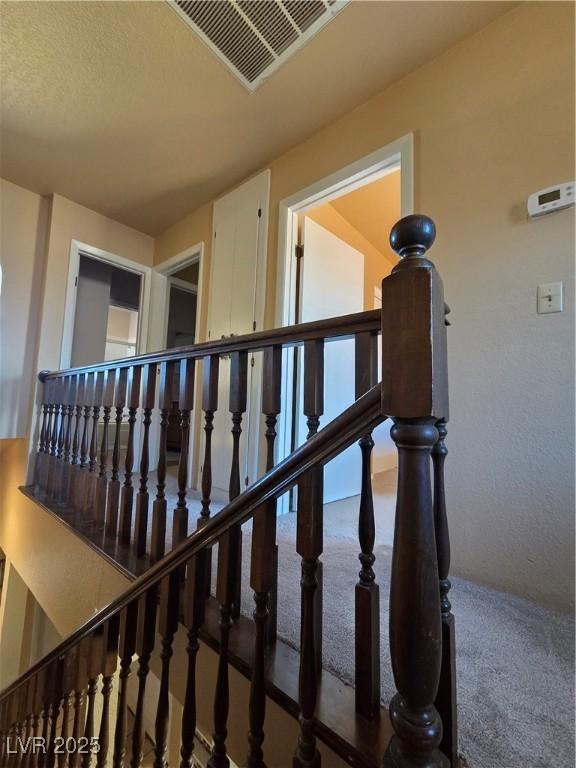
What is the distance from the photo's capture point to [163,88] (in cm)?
197

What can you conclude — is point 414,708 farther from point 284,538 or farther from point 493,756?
point 284,538

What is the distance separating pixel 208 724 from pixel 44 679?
28.2 inches

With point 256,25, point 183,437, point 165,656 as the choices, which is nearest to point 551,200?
point 256,25

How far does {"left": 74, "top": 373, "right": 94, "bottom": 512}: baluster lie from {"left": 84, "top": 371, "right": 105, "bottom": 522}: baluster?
0.18ft

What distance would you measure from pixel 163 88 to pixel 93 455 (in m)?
2.14

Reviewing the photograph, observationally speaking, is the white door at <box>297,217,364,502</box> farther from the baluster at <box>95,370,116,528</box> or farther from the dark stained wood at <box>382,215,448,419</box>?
the dark stained wood at <box>382,215,448,419</box>

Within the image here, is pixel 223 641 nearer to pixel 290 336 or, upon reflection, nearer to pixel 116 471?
pixel 290 336

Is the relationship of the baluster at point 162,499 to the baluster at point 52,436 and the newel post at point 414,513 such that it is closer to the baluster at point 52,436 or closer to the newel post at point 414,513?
the newel post at point 414,513

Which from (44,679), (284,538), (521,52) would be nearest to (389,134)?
(521,52)

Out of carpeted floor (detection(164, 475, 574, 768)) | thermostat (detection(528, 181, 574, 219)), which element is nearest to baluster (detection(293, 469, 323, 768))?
carpeted floor (detection(164, 475, 574, 768))

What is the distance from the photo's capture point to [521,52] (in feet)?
4.89

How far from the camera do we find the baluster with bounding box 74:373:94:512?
1.97 meters

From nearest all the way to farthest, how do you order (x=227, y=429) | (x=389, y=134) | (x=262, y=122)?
(x=389, y=134), (x=262, y=122), (x=227, y=429)

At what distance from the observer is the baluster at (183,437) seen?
119cm
